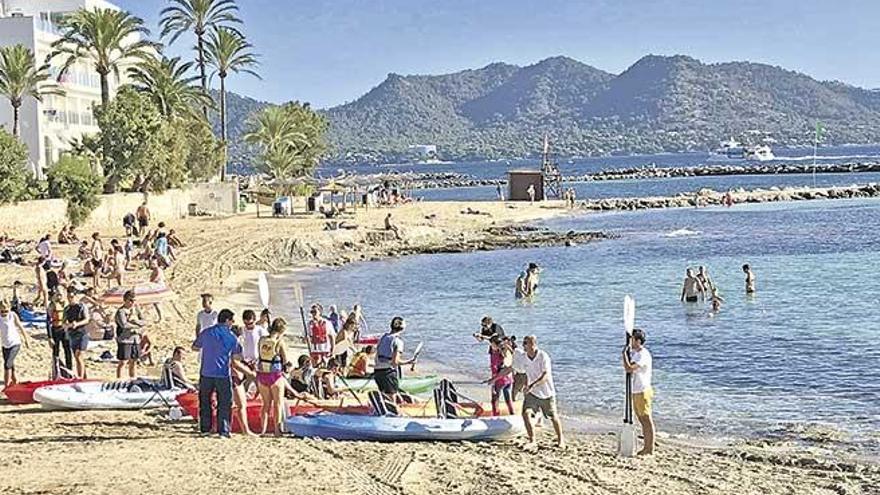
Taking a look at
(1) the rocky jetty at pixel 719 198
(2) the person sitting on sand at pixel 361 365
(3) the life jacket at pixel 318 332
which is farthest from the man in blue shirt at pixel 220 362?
(1) the rocky jetty at pixel 719 198

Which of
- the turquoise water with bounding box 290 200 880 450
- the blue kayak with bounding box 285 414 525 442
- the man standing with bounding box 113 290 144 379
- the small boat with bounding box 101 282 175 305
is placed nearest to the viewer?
the blue kayak with bounding box 285 414 525 442

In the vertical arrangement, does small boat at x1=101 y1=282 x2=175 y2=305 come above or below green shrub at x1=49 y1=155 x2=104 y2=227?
→ below

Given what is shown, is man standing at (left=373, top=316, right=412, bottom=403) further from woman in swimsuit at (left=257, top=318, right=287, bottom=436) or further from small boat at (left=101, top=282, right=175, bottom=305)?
small boat at (left=101, top=282, right=175, bottom=305)

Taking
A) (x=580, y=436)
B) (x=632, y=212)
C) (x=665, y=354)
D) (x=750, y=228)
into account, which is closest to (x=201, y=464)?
(x=580, y=436)

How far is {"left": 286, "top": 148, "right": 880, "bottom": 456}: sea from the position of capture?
17.8m

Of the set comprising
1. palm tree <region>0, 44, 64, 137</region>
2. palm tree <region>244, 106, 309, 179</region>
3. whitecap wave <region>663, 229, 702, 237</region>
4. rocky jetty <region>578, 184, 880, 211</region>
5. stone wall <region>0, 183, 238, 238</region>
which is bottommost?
whitecap wave <region>663, 229, 702, 237</region>

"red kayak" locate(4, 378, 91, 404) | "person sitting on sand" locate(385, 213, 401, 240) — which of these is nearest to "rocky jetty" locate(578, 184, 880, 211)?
"person sitting on sand" locate(385, 213, 401, 240)

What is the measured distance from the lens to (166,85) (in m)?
57.1

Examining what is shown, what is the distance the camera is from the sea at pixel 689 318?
17797 mm

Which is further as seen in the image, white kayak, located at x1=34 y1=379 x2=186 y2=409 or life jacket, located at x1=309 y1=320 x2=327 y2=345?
life jacket, located at x1=309 y1=320 x2=327 y2=345

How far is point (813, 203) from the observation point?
3248 inches

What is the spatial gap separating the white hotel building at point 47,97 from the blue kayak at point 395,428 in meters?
42.0

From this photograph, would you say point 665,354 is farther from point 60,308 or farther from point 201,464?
point 201,464

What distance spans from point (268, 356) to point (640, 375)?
4566mm
